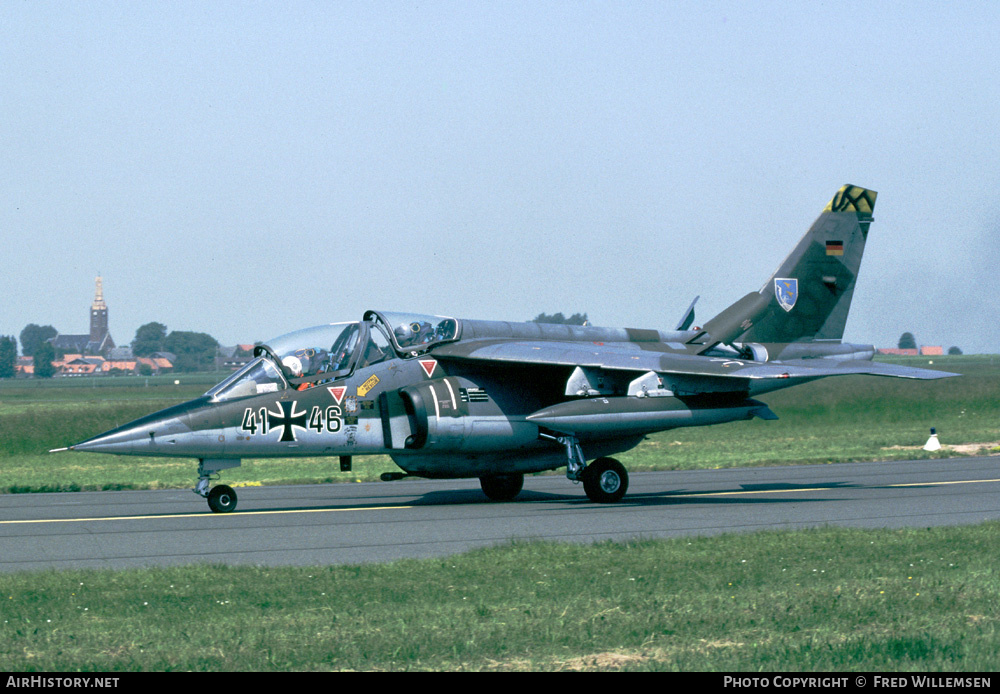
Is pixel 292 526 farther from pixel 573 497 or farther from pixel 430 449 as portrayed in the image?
pixel 573 497

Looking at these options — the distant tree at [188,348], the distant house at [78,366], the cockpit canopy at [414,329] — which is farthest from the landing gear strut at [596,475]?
the distant house at [78,366]

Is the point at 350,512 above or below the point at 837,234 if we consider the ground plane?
below

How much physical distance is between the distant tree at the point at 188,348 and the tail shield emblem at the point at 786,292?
7619 cm

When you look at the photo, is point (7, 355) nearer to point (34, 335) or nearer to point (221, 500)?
point (34, 335)

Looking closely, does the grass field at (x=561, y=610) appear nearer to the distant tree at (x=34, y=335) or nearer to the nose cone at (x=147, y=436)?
the nose cone at (x=147, y=436)

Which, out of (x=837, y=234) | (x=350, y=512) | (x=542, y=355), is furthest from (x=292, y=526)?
(x=837, y=234)

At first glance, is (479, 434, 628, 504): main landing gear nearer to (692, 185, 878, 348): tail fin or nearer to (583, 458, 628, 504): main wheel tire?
(583, 458, 628, 504): main wheel tire

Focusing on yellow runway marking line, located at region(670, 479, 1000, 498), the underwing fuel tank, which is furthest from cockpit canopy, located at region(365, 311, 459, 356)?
yellow runway marking line, located at region(670, 479, 1000, 498)

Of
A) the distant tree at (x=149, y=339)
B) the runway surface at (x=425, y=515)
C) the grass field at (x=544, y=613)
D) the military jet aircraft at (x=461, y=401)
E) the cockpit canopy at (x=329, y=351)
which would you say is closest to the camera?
the grass field at (x=544, y=613)

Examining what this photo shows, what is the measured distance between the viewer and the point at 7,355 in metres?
122

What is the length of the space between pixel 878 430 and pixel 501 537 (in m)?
25.1

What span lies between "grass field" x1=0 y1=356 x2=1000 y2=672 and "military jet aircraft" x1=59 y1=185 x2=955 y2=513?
542 cm

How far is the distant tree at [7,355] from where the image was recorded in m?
122

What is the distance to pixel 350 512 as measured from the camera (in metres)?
16.4
